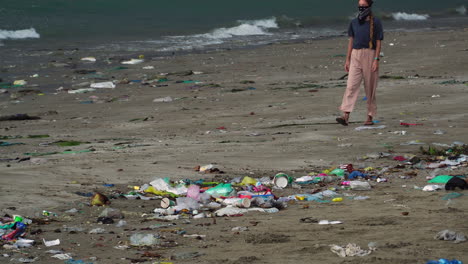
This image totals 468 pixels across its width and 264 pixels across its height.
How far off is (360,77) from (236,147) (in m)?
2.02

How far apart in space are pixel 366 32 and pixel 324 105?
1.91 meters

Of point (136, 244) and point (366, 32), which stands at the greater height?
point (366, 32)

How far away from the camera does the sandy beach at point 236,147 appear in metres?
4.18

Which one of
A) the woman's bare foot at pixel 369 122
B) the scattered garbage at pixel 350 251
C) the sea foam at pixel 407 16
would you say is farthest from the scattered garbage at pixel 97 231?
the sea foam at pixel 407 16

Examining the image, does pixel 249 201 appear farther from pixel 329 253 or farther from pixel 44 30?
pixel 44 30

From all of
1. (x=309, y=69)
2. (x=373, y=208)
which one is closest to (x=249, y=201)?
(x=373, y=208)

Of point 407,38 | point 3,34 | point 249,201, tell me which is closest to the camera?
point 249,201

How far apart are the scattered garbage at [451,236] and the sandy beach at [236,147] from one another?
0.14ft

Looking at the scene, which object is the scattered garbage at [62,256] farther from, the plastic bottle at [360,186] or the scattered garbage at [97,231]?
the plastic bottle at [360,186]

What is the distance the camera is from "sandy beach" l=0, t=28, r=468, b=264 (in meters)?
4.18

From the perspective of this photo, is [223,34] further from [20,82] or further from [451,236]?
[451,236]

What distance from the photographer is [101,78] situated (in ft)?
50.1

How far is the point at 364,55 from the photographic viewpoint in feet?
28.6

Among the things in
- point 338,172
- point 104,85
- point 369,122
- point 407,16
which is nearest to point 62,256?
point 338,172
